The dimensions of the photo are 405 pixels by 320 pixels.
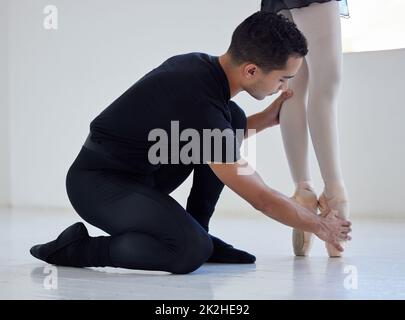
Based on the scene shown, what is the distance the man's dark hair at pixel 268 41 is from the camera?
1599 mm

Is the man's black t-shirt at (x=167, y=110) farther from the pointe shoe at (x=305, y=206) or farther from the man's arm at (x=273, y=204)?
the pointe shoe at (x=305, y=206)

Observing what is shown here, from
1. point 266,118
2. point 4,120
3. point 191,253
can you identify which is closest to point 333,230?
point 191,253

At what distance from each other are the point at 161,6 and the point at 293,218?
2.99 meters

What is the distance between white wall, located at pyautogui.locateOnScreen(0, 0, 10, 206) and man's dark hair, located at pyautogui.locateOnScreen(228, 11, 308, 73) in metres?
3.66

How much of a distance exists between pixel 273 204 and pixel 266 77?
0.29 meters

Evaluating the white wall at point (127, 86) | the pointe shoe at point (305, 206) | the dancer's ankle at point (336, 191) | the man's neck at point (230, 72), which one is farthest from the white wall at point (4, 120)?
the man's neck at point (230, 72)

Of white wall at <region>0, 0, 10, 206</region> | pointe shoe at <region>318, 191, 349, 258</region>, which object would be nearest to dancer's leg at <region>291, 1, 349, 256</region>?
pointe shoe at <region>318, 191, 349, 258</region>

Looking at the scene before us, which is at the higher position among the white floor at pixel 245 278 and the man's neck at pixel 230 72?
the man's neck at pixel 230 72

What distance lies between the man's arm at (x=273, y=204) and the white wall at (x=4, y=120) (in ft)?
12.1

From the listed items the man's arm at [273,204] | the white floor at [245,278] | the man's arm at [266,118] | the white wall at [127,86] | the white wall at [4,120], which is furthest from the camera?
the white wall at [4,120]

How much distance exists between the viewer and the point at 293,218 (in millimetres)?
1602

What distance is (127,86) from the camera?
4488mm

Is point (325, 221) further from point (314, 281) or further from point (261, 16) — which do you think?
point (261, 16)
